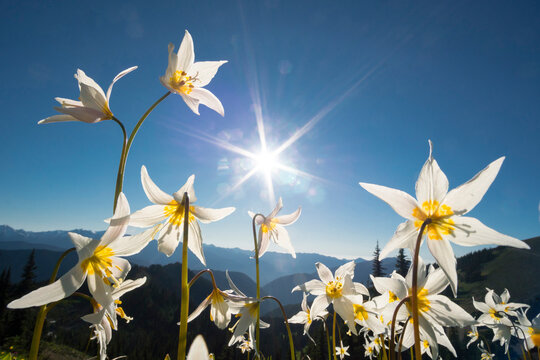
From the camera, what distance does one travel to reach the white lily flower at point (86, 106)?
128 centimetres

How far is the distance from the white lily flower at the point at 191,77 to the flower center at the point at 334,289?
5.55 ft

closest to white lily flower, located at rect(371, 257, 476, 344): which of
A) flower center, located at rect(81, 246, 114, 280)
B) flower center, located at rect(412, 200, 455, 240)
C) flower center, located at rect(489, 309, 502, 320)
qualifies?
flower center, located at rect(412, 200, 455, 240)

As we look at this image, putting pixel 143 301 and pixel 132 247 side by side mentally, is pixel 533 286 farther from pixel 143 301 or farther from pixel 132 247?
pixel 143 301

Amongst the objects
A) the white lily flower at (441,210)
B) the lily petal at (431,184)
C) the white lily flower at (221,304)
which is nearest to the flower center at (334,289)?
the white lily flower at (221,304)

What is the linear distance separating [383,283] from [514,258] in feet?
326

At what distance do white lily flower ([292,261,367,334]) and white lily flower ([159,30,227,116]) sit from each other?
1.63 m

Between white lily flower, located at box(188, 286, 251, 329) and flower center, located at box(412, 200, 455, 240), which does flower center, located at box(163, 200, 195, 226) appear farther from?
flower center, located at box(412, 200, 455, 240)

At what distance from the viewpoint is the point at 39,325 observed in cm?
105

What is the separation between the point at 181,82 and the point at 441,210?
159 cm

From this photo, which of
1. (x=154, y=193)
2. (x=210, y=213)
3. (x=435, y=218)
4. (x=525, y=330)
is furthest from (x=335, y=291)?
(x=525, y=330)

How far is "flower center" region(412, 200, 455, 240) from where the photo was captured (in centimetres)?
116

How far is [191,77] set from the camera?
5.98 feet

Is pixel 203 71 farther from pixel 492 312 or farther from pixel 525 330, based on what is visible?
pixel 525 330

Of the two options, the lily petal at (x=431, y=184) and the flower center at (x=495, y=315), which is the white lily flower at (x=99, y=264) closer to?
the lily petal at (x=431, y=184)
